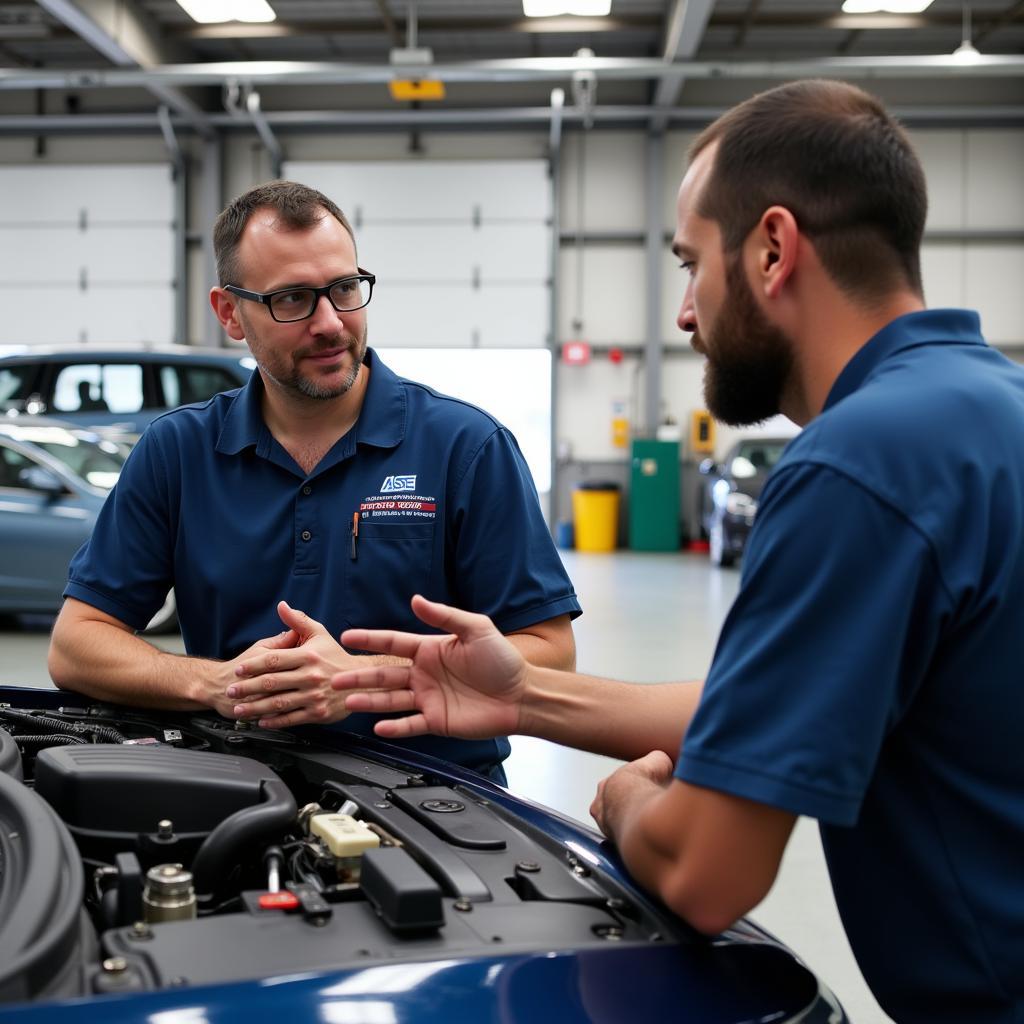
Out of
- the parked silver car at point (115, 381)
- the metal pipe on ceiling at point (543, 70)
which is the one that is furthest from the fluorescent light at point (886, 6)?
the parked silver car at point (115, 381)

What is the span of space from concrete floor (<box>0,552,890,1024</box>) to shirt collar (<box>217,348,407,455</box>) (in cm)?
128

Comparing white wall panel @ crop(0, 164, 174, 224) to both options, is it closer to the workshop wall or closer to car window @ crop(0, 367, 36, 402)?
the workshop wall

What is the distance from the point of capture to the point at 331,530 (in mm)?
2018

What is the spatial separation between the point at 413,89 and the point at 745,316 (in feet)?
32.7

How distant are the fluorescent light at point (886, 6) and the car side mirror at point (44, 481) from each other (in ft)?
28.7

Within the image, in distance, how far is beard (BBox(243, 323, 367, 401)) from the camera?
6.85 ft

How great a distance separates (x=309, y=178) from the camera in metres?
12.7

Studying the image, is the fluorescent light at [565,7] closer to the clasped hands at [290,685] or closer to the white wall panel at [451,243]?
the white wall panel at [451,243]

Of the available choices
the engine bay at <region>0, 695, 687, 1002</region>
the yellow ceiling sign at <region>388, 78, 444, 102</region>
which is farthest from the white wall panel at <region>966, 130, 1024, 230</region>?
the engine bay at <region>0, 695, 687, 1002</region>

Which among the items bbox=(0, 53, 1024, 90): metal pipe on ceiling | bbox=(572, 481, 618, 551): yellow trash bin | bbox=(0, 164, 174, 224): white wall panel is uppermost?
bbox=(0, 53, 1024, 90): metal pipe on ceiling

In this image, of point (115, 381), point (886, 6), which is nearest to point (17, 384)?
point (115, 381)

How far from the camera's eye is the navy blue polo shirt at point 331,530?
200cm

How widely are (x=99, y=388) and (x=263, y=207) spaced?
6.44 m

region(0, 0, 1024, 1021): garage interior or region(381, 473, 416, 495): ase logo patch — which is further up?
region(0, 0, 1024, 1021): garage interior
